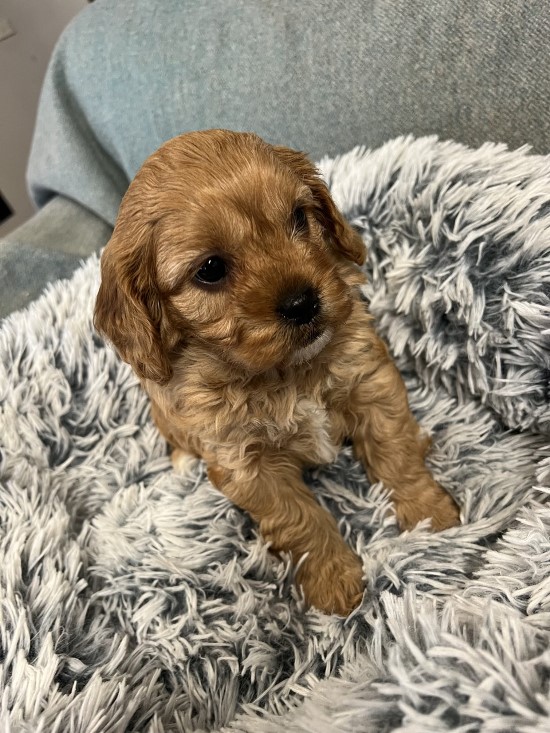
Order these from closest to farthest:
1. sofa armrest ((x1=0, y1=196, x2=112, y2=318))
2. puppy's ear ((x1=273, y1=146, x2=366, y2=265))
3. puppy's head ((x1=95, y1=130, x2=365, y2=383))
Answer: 1. puppy's head ((x1=95, y1=130, x2=365, y2=383))
2. puppy's ear ((x1=273, y1=146, x2=366, y2=265))
3. sofa armrest ((x1=0, y1=196, x2=112, y2=318))

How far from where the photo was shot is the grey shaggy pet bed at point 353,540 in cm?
96

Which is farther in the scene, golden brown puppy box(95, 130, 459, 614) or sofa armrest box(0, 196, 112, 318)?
sofa armrest box(0, 196, 112, 318)

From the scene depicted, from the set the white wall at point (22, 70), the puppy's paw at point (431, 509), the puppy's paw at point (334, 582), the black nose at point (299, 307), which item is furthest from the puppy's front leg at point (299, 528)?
the white wall at point (22, 70)

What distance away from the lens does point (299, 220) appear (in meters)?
1.20

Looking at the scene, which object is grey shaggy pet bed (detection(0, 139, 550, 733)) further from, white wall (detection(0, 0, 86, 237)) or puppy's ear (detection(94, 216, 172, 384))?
white wall (detection(0, 0, 86, 237))

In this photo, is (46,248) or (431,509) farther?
(46,248)

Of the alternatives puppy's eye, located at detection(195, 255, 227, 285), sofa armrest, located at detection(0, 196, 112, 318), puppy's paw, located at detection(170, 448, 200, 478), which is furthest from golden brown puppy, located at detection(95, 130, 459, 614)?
sofa armrest, located at detection(0, 196, 112, 318)

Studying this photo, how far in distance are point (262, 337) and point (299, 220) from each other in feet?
0.96

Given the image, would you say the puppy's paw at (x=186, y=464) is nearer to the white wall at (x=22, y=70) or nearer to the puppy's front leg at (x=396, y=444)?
the puppy's front leg at (x=396, y=444)

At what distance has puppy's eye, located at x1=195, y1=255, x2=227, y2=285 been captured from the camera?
1112 mm

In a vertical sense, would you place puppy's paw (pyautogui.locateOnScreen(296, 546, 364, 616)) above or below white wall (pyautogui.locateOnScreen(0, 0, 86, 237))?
below

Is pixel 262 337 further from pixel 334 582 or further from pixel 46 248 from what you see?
pixel 46 248

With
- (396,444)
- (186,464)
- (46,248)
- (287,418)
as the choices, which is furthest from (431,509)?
(46,248)

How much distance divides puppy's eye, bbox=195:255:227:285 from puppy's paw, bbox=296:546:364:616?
2.28 feet
